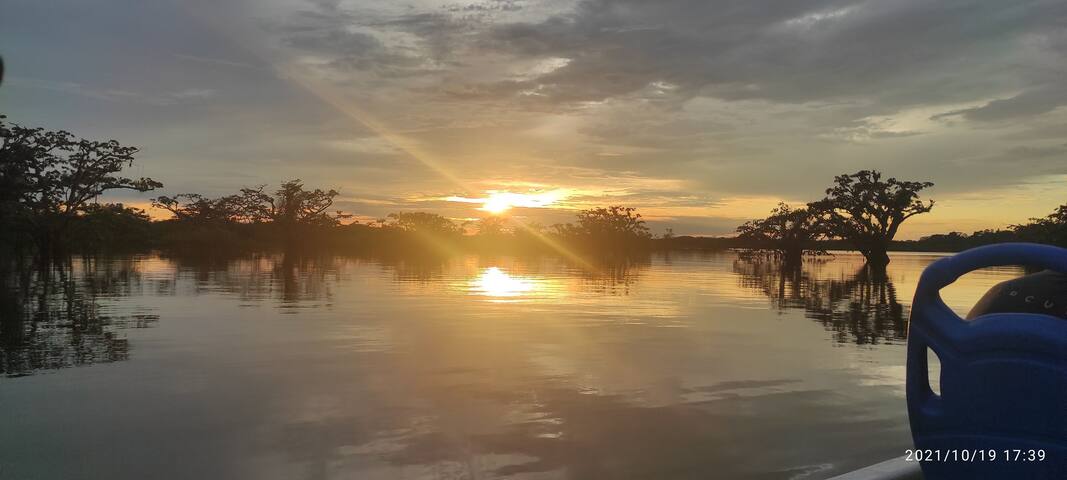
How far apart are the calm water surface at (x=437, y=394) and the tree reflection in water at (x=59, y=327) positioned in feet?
0.21

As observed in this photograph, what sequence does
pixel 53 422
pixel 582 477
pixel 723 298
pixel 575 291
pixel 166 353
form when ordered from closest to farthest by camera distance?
pixel 582 477, pixel 53 422, pixel 166 353, pixel 723 298, pixel 575 291

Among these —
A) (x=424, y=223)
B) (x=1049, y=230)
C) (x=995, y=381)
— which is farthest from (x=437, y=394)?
(x=424, y=223)

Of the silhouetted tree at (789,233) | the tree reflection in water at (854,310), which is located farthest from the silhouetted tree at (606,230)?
the tree reflection in water at (854,310)

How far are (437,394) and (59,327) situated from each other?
7978 millimetres

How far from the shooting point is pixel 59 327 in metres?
11.0

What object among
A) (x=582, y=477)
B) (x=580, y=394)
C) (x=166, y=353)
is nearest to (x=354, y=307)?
(x=166, y=353)

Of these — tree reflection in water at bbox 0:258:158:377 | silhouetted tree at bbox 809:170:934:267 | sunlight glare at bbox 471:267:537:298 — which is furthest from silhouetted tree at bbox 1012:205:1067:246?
tree reflection in water at bbox 0:258:158:377

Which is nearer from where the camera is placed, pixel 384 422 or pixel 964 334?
Answer: pixel 964 334

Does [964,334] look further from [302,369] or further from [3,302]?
[3,302]

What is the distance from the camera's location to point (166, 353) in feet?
29.2

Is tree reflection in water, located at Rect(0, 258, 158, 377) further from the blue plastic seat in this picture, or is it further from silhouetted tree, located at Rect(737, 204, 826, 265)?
silhouetted tree, located at Rect(737, 204, 826, 265)

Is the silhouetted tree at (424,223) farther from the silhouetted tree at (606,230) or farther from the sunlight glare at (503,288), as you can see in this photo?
the sunlight glare at (503,288)

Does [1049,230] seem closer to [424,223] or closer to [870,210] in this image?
[870,210]

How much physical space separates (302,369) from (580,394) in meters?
3.36
